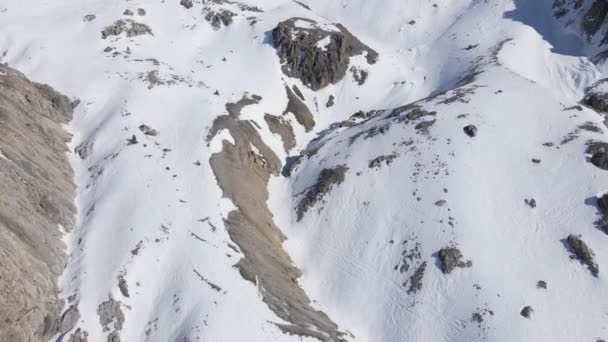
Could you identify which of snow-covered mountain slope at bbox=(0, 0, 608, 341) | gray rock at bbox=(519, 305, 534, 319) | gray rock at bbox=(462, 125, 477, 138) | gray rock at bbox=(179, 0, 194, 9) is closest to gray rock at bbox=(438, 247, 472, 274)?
snow-covered mountain slope at bbox=(0, 0, 608, 341)

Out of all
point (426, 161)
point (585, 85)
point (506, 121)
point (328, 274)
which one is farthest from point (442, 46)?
point (328, 274)

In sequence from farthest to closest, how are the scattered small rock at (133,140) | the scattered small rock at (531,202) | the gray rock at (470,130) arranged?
1. the gray rock at (470,130)
2. the scattered small rock at (133,140)
3. the scattered small rock at (531,202)

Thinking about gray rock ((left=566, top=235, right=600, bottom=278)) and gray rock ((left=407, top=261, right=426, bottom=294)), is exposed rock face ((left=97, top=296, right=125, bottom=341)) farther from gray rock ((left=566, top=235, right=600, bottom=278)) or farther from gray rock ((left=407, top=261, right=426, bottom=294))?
gray rock ((left=566, top=235, right=600, bottom=278))

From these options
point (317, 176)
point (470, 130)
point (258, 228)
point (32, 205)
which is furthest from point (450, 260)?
point (32, 205)

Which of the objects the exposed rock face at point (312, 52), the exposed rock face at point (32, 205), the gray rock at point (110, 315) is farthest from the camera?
the exposed rock face at point (312, 52)

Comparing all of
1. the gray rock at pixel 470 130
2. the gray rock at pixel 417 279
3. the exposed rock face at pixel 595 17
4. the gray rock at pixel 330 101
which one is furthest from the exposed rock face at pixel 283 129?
the exposed rock face at pixel 595 17

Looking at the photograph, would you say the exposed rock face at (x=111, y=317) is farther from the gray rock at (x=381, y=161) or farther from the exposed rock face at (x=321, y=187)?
the gray rock at (x=381, y=161)
